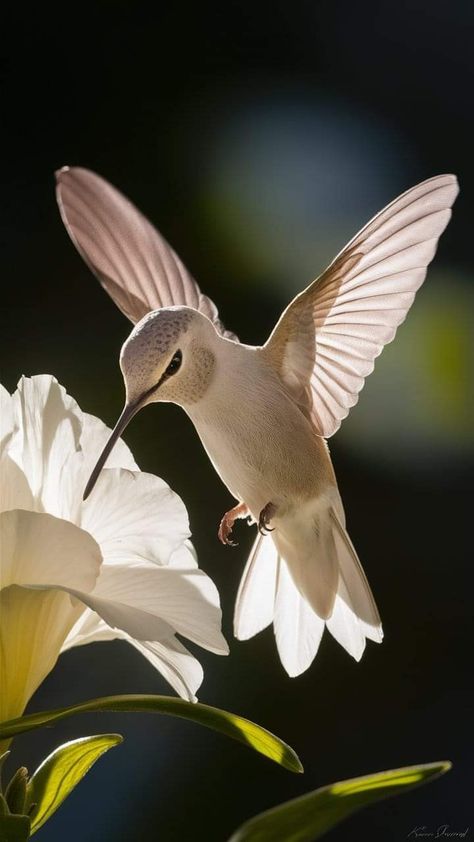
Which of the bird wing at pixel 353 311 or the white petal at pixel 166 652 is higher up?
the bird wing at pixel 353 311

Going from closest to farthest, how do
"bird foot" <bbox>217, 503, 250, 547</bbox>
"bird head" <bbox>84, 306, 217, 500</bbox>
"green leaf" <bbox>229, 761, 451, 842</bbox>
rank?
1. "green leaf" <bbox>229, 761, 451, 842</bbox>
2. "bird head" <bbox>84, 306, 217, 500</bbox>
3. "bird foot" <bbox>217, 503, 250, 547</bbox>

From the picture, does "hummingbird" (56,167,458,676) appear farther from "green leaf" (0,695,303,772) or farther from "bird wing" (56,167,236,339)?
"green leaf" (0,695,303,772)

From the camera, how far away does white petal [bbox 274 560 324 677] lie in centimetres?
43

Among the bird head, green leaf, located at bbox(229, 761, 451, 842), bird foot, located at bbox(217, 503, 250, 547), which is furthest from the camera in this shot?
bird foot, located at bbox(217, 503, 250, 547)

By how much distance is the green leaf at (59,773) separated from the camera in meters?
0.27

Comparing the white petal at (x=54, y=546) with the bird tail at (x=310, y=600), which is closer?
the white petal at (x=54, y=546)

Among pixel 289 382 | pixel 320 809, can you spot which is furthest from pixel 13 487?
pixel 289 382

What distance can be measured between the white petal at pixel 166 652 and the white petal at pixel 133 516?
23 millimetres

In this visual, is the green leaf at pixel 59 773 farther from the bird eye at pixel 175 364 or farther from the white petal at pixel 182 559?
the bird eye at pixel 175 364

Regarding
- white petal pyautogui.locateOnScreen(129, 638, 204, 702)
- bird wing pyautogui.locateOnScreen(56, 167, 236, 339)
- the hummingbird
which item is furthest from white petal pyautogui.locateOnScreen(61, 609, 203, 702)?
bird wing pyautogui.locateOnScreen(56, 167, 236, 339)

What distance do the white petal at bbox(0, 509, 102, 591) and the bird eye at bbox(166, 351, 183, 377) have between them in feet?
0.43

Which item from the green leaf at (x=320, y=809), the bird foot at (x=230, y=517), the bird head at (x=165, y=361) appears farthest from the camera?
the bird foot at (x=230, y=517)

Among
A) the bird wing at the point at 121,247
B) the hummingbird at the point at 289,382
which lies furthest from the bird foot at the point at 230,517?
the bird wing at the point at 121,247

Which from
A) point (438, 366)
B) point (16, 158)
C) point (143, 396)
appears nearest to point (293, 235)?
point (438, 366)
